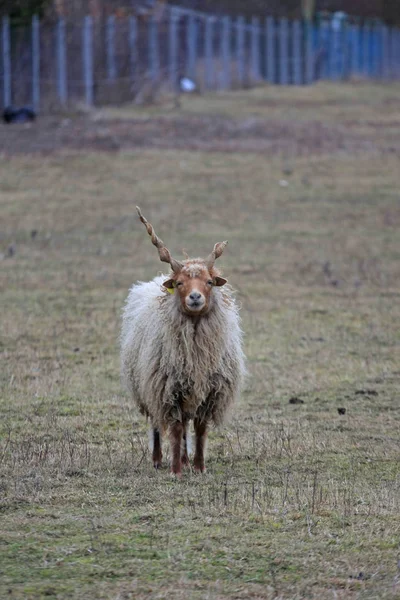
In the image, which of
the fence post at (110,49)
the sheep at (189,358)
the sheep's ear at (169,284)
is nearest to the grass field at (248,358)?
the sheep at (189,358)

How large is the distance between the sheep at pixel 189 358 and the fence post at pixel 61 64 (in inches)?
790

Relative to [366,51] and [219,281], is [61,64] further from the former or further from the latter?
[366,51]

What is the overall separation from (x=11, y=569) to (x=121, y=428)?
347 cm

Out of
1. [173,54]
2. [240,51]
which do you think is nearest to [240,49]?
[240,51]

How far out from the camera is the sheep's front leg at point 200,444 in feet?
25.2

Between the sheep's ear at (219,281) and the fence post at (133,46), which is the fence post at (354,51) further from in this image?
the sheep's ear at (219,281)

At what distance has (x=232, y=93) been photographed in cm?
3688

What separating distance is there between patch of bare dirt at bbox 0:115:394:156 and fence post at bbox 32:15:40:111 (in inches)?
25.7

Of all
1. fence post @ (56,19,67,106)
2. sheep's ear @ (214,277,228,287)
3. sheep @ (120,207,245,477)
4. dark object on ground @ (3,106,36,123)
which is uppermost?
fence post @ (56,19,67,106)

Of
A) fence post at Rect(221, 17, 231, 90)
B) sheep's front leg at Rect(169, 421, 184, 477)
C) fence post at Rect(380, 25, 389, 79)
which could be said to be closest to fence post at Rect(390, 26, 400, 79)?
fence post at Rect(380, 25, 389, 79)

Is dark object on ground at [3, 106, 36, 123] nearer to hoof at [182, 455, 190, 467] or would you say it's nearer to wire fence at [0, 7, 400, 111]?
wire fence at [0, 7, 400, 111]

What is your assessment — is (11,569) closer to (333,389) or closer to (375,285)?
(333,389)

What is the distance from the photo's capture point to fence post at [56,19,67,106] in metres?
27.3

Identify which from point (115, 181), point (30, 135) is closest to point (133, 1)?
point (30, 135)
